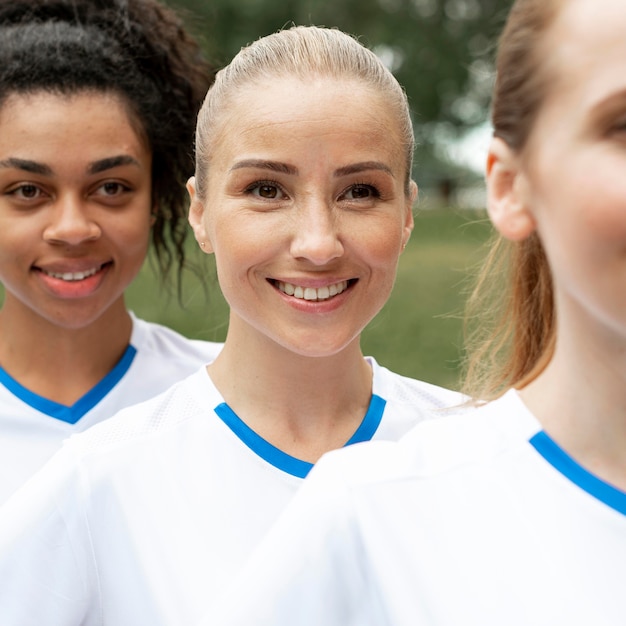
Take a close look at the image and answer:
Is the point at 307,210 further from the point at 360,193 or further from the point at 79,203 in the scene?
the point at 79,203

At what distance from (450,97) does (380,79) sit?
53.6 feet

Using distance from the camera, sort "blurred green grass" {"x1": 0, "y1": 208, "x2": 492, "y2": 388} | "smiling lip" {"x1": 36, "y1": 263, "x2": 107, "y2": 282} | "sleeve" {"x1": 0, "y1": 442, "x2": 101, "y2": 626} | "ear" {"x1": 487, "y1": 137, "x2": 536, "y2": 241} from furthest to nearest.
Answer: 1. "blurred green grass" {"x1": 0, "y1": 208, "x2": 492, "y2": 388}
2. "smiling lip" {"x1": 36, "y1": 263, "x2": 107, "y2": 282}
3. "sleeve" {"x1": 0, "y1": 442, "x2": 101, "y2": 626}
4. "ear" {"x1": 487, "y1": 137, "x2": 536, "y2": 241}

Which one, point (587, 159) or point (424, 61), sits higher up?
point (424, 61)

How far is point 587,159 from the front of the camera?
1290 millimetres

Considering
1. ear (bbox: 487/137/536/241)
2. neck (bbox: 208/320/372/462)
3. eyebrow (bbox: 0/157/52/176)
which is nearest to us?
ear (bbox: 487/137/536/241)

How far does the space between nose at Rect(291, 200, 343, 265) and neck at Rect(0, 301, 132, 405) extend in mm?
1093

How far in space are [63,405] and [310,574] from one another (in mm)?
1588

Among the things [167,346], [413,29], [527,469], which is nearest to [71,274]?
[167,346]

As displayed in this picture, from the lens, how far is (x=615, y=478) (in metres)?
1.44

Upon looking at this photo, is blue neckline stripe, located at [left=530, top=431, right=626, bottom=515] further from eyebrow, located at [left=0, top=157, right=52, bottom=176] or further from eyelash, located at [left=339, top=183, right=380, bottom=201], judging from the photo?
eyebrow, located at [left=0, top=157, right=52, bottom=176]

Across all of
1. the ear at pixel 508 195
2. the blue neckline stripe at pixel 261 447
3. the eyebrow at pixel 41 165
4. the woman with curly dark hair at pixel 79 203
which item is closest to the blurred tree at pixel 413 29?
the woman with curly dark hair at pixel 79 203

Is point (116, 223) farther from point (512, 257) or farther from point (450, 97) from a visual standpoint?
point (450, 97)

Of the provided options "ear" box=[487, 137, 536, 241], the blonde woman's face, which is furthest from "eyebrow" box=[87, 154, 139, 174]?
the blonde woman's face

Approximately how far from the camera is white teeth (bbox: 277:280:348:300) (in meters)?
2.10
